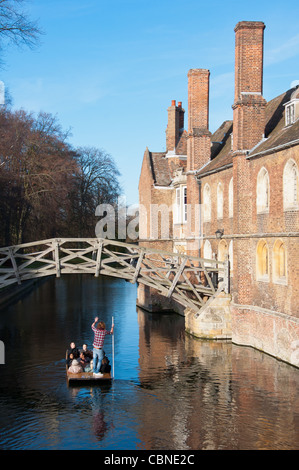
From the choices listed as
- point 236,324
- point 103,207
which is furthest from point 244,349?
point 103,207

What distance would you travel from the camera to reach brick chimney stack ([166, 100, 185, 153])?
3341cm

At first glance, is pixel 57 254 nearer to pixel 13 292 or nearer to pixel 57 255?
pixel 57 255

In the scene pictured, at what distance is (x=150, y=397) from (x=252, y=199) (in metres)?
9.23

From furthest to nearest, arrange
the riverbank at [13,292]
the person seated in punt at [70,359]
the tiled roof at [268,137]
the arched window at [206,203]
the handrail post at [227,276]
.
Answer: the riverbank at [13,292] → the arched window at [206,203] → the handrail post at [227,276] → the tiled roof at [268,137] → the person seated in punt at [70,359]

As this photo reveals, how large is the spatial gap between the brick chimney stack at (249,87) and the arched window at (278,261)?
14.2ft

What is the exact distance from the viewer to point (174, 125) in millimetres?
33625

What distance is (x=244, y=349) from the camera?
65.3ft

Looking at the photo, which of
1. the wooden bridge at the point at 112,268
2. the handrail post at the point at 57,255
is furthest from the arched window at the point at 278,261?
the handrail post at the point at 57,255

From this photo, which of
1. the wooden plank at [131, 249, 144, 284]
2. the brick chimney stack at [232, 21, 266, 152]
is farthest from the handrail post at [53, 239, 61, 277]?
the brick chimney stack at [232, 21, 266, 152]

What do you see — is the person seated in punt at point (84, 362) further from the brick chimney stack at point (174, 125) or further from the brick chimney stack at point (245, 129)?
the brick chimney stack at point (174, 125)

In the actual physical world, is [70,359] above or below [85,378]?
above

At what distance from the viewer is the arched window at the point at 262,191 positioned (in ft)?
64.5

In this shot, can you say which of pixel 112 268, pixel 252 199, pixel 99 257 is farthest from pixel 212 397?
pixel 252 199

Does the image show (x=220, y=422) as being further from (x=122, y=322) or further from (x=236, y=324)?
(x=122, y=322)
